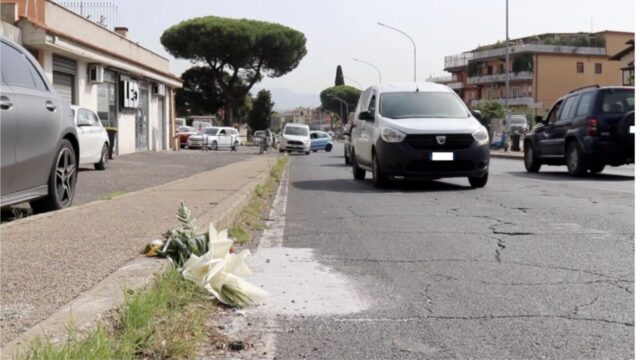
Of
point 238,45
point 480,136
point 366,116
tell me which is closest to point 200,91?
point 238,45

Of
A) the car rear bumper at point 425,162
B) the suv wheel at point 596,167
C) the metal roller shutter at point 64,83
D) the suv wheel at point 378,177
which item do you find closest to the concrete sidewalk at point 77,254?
the car rear bumper at point 425,162

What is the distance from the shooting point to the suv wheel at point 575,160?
45.6 feet

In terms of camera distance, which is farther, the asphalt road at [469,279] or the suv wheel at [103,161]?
the suv wheel at [103,161]

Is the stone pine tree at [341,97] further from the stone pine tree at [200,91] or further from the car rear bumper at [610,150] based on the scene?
the car rear bumper at [610,150]

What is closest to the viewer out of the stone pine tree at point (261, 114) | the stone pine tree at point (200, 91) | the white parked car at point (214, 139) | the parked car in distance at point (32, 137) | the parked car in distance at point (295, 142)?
the parked car in distance at point (32, 137)

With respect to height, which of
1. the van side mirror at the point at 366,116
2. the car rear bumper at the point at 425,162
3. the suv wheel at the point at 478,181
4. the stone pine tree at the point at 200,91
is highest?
the stone pine tree at the point at 200,91

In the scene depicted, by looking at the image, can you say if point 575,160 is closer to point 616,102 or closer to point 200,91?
point 616,102

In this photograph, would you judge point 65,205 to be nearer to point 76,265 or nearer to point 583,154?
point 76,265

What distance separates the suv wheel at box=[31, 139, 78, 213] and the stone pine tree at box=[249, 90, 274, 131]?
90.2 meters

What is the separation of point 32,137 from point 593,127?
1016 cm

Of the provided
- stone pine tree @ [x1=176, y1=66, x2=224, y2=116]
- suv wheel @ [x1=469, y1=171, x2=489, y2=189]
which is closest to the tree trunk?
stone pine tree @ [x1=176, y1=66, x2=224, y2=116]

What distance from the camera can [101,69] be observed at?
957 inches

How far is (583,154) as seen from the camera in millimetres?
13742

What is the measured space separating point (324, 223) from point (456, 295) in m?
3.47
